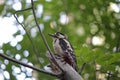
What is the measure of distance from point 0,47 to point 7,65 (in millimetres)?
306

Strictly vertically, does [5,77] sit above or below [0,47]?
A: below

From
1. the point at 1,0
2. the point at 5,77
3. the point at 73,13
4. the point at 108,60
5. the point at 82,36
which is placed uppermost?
the point at 1,0

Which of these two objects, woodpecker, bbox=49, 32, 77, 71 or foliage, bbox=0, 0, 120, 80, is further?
foliage, bbox=0, 0, 120, 80

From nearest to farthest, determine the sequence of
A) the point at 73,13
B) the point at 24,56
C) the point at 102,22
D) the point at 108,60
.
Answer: the point at 108,60, the point at 24,56, the point at 102,22, the point at 73,13

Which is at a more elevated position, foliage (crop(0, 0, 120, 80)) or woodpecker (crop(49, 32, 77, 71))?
foliage (crop(0, 0, 120, 80))

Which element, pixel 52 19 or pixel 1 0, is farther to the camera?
pixel 1 0

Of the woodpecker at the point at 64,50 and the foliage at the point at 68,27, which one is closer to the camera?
the woodpecker at the point at 64,50

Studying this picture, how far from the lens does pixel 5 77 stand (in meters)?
4.12

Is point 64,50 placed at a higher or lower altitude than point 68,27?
lower

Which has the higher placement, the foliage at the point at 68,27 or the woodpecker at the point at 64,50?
the foliage at the point at 68,27

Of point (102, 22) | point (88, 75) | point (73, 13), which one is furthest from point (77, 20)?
point (88, 75)

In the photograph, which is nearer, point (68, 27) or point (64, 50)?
point (64, 50)

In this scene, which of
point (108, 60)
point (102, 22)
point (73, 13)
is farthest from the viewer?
point (73, 13)

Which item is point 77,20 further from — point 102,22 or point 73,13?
point 102,22
